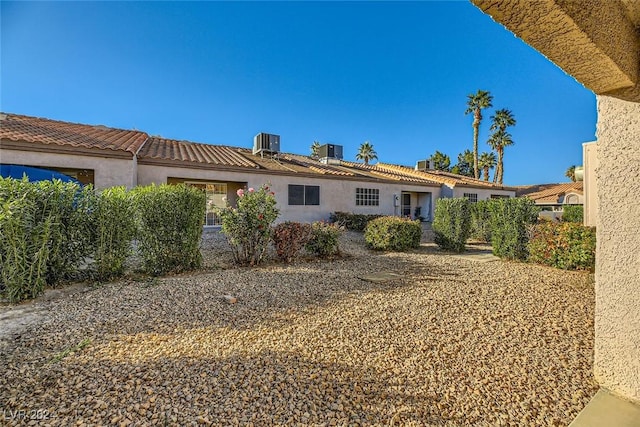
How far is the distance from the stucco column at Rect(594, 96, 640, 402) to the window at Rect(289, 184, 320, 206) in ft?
42.7

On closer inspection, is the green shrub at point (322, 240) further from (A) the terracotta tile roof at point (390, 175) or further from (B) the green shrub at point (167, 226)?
(A) the terracotta tile roof at point (390, 175)

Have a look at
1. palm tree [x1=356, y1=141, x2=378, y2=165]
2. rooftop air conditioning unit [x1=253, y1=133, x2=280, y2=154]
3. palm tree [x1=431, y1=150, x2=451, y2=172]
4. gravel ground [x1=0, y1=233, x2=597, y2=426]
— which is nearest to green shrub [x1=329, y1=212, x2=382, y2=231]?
rooftop air conditioning unit [x1=253, y1=133, x2=280, y2=154]

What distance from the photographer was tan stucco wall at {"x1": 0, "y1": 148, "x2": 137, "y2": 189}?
883 centimetres

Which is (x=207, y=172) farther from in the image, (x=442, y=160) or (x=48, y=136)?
(x=442, y=160)

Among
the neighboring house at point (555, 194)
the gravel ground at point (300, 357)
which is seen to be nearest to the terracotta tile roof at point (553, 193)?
the neighboring house at point (555, 194)

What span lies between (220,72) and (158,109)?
4.07 metres

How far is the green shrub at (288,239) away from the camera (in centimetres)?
836

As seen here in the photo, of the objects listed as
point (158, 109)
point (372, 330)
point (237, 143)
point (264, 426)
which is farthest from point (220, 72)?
point (264, 426)

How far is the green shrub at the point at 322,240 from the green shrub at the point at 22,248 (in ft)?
20.0

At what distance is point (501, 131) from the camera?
114ft

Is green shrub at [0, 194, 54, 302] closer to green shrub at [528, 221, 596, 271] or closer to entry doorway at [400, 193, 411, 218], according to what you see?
green shrub at [528, 221, 596, 271]

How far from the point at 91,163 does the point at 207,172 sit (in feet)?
13.5

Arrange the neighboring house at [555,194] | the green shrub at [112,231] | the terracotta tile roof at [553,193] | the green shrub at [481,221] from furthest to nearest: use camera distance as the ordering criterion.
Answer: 1. the terracotta tile roof at [553,193]
2. the neighboring house at [555,194]
3. the green shrub at [481,221]
4. the green shrub at [112,231]

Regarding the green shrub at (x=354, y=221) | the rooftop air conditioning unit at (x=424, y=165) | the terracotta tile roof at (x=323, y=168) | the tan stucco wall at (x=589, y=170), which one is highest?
the rooftop air conditioning unit at (x=424, y=165)
